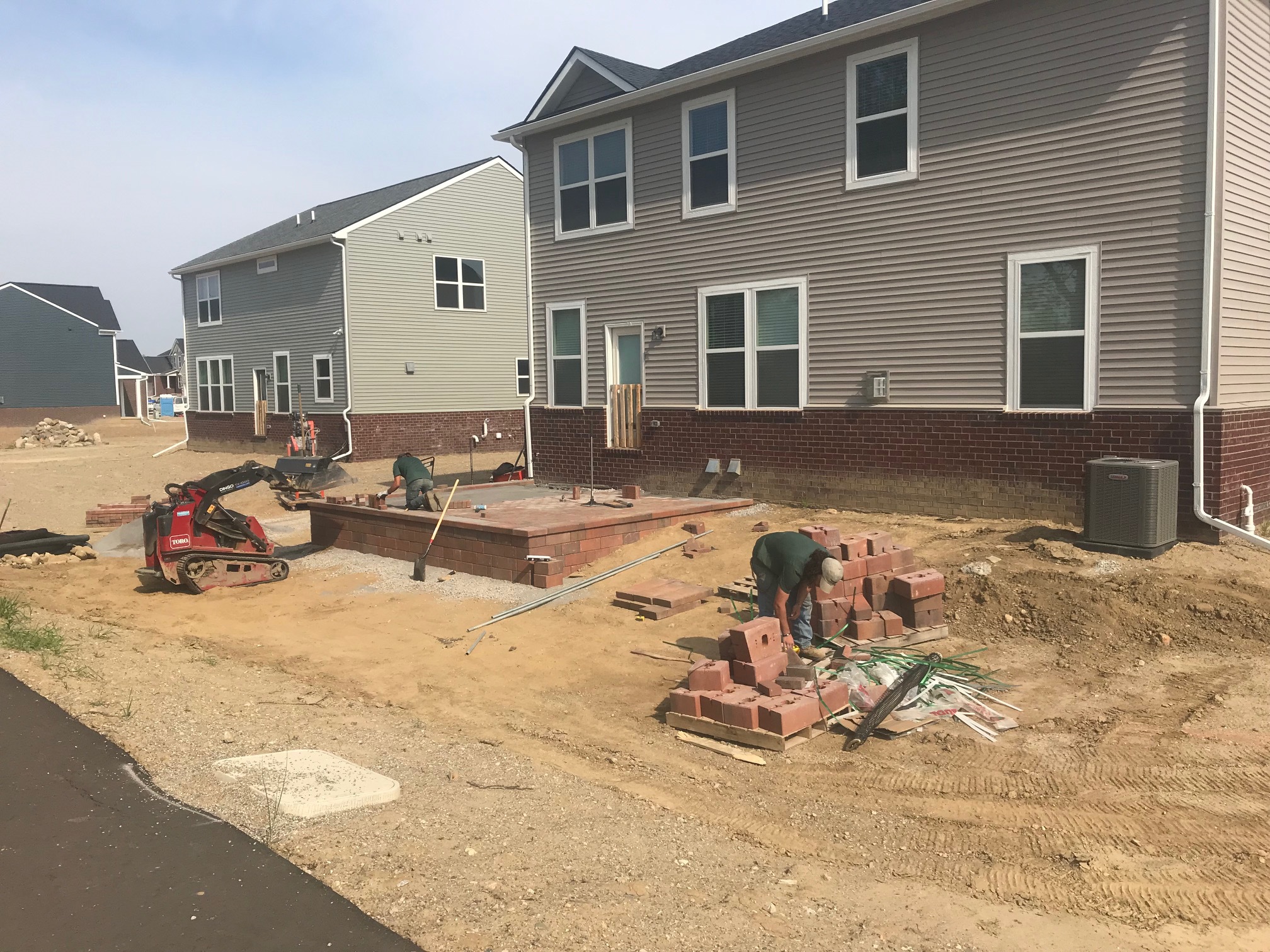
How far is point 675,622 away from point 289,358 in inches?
901

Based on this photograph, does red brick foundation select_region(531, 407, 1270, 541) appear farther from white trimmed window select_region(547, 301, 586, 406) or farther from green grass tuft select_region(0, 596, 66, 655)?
green grass tuft select_region(0, 596, 66, 655)

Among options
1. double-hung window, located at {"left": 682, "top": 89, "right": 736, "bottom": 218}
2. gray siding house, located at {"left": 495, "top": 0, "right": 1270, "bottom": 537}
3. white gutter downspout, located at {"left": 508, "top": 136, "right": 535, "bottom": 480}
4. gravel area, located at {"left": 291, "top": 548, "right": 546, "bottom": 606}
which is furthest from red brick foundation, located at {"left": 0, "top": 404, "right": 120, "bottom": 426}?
double-hung window, located at {"left": 682, "top": 89, "right": 736, "bottom": 218}

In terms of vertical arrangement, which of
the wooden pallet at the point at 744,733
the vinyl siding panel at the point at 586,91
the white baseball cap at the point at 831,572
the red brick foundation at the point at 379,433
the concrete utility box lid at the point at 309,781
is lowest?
the wooden pallet at the point at 744,733

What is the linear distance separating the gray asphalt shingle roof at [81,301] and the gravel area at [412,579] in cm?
4806

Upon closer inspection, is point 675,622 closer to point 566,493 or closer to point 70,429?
point 566,493

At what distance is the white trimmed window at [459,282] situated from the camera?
28844 mm

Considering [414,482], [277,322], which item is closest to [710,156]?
[414,482]

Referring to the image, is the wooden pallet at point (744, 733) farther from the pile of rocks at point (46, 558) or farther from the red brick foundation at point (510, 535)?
the pile of rocks at point (46, 558)

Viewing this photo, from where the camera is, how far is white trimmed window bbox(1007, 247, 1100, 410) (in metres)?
10.9

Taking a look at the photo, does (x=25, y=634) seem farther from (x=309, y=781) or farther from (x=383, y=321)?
(x=383, y=321)

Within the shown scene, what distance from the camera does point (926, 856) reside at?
4.82m

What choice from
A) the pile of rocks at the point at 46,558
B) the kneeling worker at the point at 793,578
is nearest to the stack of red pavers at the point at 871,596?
the kneeling worker at the point at 793,578

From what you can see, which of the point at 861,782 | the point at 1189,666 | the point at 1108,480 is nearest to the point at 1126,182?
the point at 1108,480

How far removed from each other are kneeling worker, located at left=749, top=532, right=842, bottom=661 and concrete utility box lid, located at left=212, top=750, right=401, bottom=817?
141 inches
